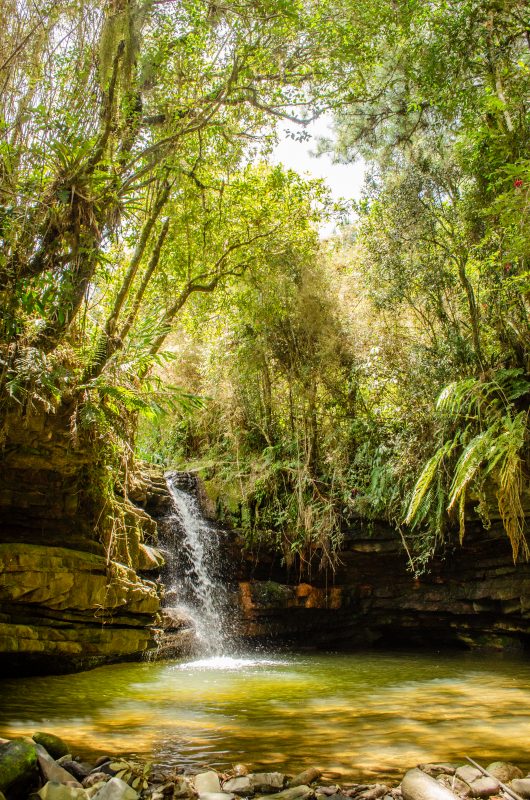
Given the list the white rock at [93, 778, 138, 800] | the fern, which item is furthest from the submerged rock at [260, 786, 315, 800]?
the fern

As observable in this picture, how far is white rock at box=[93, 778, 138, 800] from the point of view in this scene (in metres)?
3.13

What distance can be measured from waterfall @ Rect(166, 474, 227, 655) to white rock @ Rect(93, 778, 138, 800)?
6676mm

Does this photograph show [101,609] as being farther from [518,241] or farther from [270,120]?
[270,120]

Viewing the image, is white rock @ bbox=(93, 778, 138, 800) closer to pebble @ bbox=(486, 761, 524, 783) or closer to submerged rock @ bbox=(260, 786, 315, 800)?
submerged rock @ bbox=(260, 786, 315, 800)

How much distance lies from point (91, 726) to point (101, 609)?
9.15 feet

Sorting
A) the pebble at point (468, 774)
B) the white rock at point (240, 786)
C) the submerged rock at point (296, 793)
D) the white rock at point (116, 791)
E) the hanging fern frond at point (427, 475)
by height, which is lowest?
the white rock at point (240, 786)

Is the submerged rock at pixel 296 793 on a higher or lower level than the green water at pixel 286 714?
higher

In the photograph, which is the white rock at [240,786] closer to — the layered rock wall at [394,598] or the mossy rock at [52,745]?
the mossy rock at [52,745]

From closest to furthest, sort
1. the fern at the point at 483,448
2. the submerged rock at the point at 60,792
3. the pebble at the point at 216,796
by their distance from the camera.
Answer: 1. the submerged rock at the point at 60,792
2. the pebble at the point at 216,796
3. the fern at the point at 483,448

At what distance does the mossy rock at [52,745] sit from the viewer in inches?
149

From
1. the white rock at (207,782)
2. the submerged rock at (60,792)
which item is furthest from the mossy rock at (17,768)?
the white rock at (207,782)

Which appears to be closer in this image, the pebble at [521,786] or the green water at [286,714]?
the pebble at [521,786]

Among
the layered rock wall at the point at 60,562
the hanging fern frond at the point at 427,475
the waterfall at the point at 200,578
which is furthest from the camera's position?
the waterfall at the point at 200,578

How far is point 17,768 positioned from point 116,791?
0.59 meters
